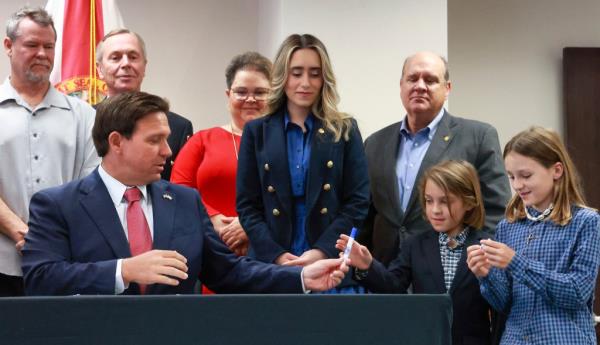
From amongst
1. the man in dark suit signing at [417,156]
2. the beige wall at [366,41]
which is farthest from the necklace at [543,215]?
the beige wall at [366,41]

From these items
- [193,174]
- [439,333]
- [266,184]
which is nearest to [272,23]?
[193,174]

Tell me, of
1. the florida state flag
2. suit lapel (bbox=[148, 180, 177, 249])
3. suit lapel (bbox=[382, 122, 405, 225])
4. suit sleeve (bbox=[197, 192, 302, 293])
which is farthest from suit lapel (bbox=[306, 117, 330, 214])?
the florida state flag

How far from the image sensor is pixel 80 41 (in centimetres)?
464

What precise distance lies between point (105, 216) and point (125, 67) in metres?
1.42

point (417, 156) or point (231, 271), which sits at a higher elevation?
point (417, 156)

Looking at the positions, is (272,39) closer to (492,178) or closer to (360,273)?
(492,178)

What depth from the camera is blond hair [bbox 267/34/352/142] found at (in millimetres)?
3311

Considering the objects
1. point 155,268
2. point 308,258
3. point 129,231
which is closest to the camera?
point 155,268

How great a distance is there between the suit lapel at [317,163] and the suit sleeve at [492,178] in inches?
25.5

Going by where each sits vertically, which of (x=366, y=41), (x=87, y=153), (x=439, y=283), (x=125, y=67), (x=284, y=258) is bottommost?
(x=439, y=283)

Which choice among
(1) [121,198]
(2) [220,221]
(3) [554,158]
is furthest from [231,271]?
(3) [554,158]

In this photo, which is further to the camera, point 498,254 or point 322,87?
point 322,87

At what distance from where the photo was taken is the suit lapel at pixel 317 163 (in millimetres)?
3203

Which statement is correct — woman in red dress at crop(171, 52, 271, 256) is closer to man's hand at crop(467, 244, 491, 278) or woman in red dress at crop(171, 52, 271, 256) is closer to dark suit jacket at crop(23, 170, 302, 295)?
dark suit jacket at crop(23, 170, 302, 295)
